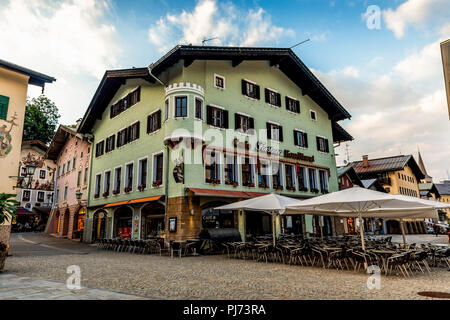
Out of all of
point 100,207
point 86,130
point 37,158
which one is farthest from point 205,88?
point 37,158

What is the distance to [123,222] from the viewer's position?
20641 mm

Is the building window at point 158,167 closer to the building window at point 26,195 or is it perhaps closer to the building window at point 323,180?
the building window at point 323,180

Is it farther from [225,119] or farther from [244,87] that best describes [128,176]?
[244,87]

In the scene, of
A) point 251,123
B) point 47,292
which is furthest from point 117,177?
point 47,292

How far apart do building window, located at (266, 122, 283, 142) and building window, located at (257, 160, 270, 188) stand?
1998 millimetres

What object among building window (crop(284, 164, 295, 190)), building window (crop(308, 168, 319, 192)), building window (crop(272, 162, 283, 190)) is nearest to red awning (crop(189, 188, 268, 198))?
building window (crop(272, 162, 283, 190))

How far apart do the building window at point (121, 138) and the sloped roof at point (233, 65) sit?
3624mm

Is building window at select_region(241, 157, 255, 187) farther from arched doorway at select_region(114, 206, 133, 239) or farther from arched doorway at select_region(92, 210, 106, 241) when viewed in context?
arched doorway at select_region(92, 210, 106, 241)
